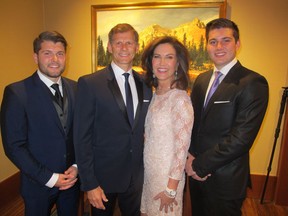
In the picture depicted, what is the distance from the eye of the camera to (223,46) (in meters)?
1.67

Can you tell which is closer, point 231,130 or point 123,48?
point 231,130

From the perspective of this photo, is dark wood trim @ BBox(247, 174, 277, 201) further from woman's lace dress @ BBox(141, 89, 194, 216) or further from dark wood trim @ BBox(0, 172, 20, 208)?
dark wood trim @ BBox(0, 172, 20, 208)

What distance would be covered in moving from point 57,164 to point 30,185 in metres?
0.23

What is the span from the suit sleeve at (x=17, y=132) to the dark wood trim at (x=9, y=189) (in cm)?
167

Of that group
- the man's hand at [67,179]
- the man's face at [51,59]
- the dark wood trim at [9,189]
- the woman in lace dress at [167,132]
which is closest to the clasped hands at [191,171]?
the woman in lace dress at [167,132]

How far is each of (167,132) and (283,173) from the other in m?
2.24

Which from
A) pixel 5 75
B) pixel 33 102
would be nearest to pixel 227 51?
pixel 33 102

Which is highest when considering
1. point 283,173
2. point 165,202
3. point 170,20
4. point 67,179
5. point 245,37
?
point 170,20

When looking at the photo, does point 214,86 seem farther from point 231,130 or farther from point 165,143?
point 165,143

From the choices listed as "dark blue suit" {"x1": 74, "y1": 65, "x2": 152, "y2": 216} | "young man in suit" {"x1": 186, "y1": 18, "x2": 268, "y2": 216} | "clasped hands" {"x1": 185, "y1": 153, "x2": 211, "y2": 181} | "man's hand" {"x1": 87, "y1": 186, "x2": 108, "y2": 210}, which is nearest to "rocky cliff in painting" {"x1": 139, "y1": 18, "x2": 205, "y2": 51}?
"young man in suit" {"x1": 186, "y1": 18, "x2": 268, "y2": 216}

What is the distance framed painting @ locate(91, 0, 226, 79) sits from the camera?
2.90m

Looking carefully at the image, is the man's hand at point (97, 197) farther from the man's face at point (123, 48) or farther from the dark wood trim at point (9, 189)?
the dark wood trim at point (9, 189)

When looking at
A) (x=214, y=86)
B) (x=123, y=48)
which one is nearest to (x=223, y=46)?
(x=214, y=86)

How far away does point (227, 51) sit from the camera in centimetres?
166
